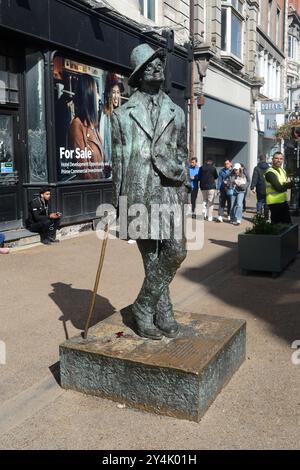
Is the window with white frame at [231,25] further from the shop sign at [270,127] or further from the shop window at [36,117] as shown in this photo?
the shop window at [36,117]

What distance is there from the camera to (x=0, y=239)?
30.0 ft

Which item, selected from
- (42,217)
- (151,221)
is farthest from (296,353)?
(42,217)

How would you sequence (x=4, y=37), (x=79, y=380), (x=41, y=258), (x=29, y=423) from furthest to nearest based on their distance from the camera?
(x=4, y=37) → (x=41, y=258) → (x=79, y=380) → (x=29, y=423)

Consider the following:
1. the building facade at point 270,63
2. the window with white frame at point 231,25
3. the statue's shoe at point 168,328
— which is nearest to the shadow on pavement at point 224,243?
the statue's shoe at point 168,328

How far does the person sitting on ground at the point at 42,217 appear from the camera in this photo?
33.2 ft

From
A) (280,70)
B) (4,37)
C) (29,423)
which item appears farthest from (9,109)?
(280,70)

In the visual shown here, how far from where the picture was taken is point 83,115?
38.8ft

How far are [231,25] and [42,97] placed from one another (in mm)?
Answer: 13940

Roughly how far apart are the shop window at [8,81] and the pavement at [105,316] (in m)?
3.17

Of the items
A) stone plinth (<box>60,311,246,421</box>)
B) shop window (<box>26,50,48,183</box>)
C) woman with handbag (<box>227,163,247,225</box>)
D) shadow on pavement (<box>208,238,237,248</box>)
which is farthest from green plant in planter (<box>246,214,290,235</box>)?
woman with handbag (<box>227,163,247,225</box>)

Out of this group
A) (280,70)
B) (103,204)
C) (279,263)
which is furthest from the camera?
(280,70)

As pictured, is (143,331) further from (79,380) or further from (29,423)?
(29,423)

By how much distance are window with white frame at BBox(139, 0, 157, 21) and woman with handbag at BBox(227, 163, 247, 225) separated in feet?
17.8

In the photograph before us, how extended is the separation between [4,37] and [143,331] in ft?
25.7
